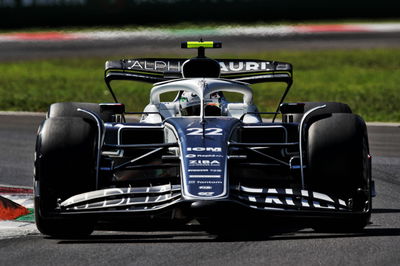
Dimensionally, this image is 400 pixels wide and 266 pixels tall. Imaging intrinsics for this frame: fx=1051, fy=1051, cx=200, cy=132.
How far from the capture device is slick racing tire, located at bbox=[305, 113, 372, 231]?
8031 mm

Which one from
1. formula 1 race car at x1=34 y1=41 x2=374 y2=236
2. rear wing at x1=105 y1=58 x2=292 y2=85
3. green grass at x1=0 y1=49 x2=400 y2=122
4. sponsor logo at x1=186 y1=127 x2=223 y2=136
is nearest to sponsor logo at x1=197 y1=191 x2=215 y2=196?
formula 1 race car at x1=34 y1=41 x2=374 y2=236

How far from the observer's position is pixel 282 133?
8.93m

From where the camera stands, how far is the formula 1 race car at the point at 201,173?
7684 mm

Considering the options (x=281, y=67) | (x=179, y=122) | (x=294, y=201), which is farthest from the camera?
(x=281, y=67)

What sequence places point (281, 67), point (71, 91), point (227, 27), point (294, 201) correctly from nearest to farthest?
point (294, 201) → point (281, 67) → point (71, 91) → point (227, 27)

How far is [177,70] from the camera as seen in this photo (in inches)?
430

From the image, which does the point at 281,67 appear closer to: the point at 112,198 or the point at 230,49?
the point at 112,198

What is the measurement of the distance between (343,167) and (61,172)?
2150mm

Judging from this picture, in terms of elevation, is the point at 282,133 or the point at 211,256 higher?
the point at 282,133

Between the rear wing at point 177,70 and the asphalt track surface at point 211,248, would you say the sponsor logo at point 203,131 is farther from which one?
the rear wing at point 177,70

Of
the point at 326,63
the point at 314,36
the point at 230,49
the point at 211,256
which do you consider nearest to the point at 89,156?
the point at 211,256

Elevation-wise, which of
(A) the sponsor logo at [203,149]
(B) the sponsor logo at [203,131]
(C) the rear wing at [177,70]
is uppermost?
(C) the rear wing at [177,70]

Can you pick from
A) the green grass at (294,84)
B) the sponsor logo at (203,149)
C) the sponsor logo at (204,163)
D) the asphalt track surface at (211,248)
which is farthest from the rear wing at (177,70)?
the green grass at (294,84)

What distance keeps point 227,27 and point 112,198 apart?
19.5 m
